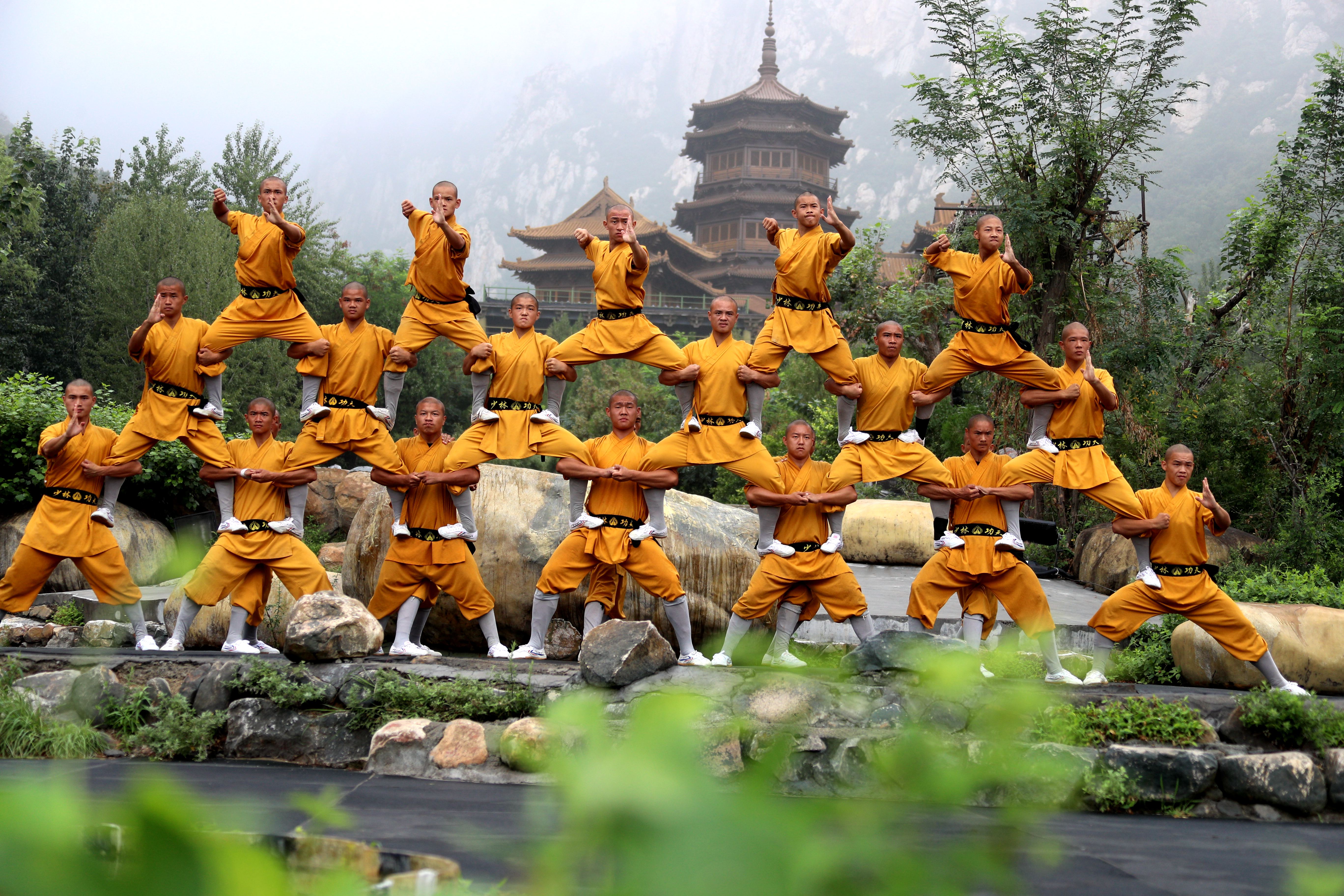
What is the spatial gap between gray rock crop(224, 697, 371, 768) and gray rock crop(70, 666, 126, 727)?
2.52 feet

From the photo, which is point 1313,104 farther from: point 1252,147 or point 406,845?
point 1252,147

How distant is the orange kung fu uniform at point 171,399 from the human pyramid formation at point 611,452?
2cm

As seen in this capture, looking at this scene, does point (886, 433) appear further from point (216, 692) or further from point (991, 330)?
point (216, 692)

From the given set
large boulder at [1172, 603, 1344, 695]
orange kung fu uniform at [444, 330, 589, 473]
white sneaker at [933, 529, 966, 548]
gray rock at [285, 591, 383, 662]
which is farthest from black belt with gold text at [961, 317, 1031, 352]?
gray rock at [285, 591, 383, 662]

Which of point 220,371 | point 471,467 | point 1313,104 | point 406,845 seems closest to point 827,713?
point 471,467

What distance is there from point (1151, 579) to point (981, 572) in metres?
1.05

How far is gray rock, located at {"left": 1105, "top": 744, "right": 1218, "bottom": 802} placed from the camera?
533cm

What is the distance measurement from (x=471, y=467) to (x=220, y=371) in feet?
7.41

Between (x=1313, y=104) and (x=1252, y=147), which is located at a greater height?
(x=1252, y=147)

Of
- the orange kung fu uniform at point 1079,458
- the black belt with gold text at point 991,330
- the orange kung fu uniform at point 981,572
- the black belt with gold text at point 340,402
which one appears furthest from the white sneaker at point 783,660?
the black belt with gold text at point 340,402

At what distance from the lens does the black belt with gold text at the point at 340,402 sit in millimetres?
7301

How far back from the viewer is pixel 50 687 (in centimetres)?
611

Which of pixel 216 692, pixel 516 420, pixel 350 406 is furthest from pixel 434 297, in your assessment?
pixel 216 692

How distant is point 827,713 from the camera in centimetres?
562
